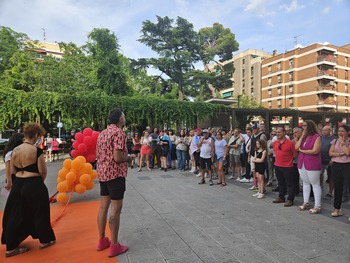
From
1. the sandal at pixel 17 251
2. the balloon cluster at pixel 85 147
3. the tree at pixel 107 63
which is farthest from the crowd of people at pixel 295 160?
the tree at pixel 107 63

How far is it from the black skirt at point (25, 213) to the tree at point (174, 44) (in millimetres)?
29616

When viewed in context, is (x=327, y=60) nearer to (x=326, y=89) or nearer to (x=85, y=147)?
(x=326, y=89)

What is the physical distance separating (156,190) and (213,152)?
6.90ft

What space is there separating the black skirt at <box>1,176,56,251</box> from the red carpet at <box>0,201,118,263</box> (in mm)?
188

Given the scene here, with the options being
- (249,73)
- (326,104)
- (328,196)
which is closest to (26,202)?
(328,196)

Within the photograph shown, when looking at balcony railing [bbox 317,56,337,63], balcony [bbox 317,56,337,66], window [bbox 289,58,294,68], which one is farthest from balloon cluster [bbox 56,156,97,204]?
window [bbox 289,58,294,68]

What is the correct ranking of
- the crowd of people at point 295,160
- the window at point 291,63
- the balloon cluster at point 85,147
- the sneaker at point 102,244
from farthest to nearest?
1. the window at point 291,63
2. the balloon cluster at point 85,147
3. the crowd of people at point 295,160
4. the sneaker at point 102,244

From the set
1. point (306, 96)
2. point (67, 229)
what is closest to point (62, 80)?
point (67, 229)

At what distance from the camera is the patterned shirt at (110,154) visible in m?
3.03

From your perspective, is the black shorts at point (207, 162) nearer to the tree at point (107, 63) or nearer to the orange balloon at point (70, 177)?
the orange balloon at point (70, 177)

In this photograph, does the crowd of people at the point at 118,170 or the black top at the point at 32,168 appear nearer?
the crowd of people at the point at 118,170

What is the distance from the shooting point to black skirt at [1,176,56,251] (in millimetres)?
3213

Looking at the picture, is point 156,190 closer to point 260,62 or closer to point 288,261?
point 288,261

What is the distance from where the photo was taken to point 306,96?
167 ft
